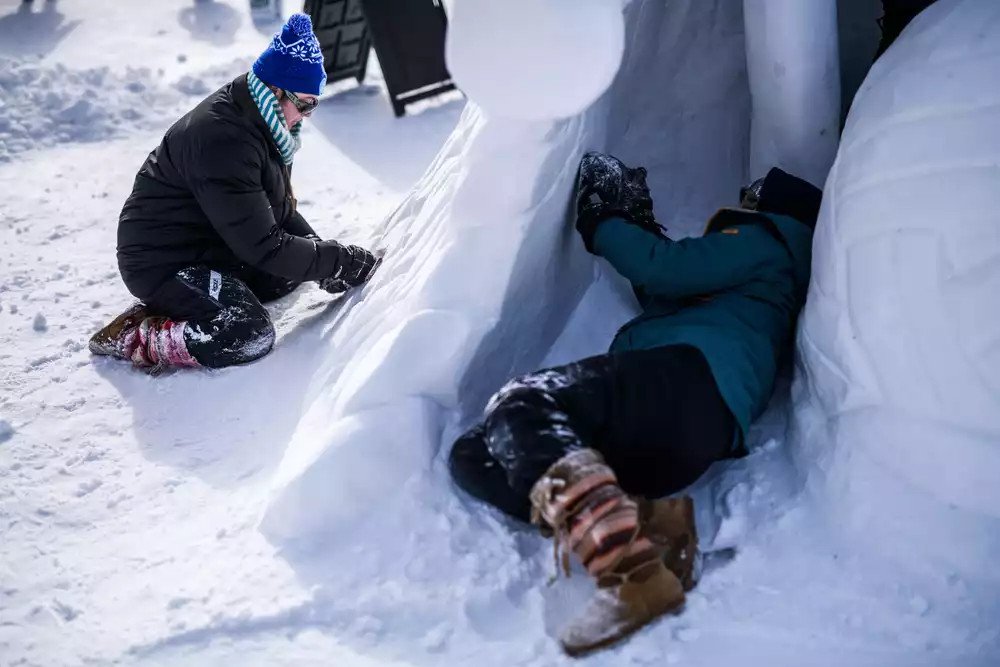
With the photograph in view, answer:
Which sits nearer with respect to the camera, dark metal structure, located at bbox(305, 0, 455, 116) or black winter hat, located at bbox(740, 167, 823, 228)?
black winter hat, located at bbox(740, 167, 823, 228)

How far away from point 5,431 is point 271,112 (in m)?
1.08

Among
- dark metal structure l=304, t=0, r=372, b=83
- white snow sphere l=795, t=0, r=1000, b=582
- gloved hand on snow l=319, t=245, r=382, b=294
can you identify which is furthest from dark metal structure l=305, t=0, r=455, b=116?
white snow sphere l=795, t=0, r=1000, b=582

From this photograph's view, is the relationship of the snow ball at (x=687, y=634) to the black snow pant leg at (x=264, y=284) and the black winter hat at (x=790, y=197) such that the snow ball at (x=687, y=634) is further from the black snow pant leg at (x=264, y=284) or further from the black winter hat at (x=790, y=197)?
the black snow pant leg at (x=264, y=284)

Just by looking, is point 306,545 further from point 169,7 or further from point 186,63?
point 169,7

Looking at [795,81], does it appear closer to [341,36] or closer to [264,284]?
[264,284]

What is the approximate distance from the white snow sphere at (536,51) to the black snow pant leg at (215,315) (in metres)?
1.12

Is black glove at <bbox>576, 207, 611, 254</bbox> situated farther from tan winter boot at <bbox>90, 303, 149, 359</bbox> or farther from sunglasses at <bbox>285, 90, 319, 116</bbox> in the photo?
tan winter boot at <bbox>90, 303, 149, 359</bbox>

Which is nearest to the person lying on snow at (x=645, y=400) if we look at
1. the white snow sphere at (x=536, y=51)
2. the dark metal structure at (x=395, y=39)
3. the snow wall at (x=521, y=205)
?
the snow wall at (x=521, y=205)

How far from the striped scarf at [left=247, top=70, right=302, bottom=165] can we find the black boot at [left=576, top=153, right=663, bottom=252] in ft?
2.92

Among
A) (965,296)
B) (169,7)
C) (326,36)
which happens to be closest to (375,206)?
(326,36)

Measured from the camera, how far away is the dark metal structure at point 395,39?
4441mm

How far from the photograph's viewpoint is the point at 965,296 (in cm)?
153

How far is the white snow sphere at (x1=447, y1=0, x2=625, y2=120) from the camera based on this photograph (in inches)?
61.4

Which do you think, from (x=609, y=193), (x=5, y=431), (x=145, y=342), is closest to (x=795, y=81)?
(x=609, y=193)
